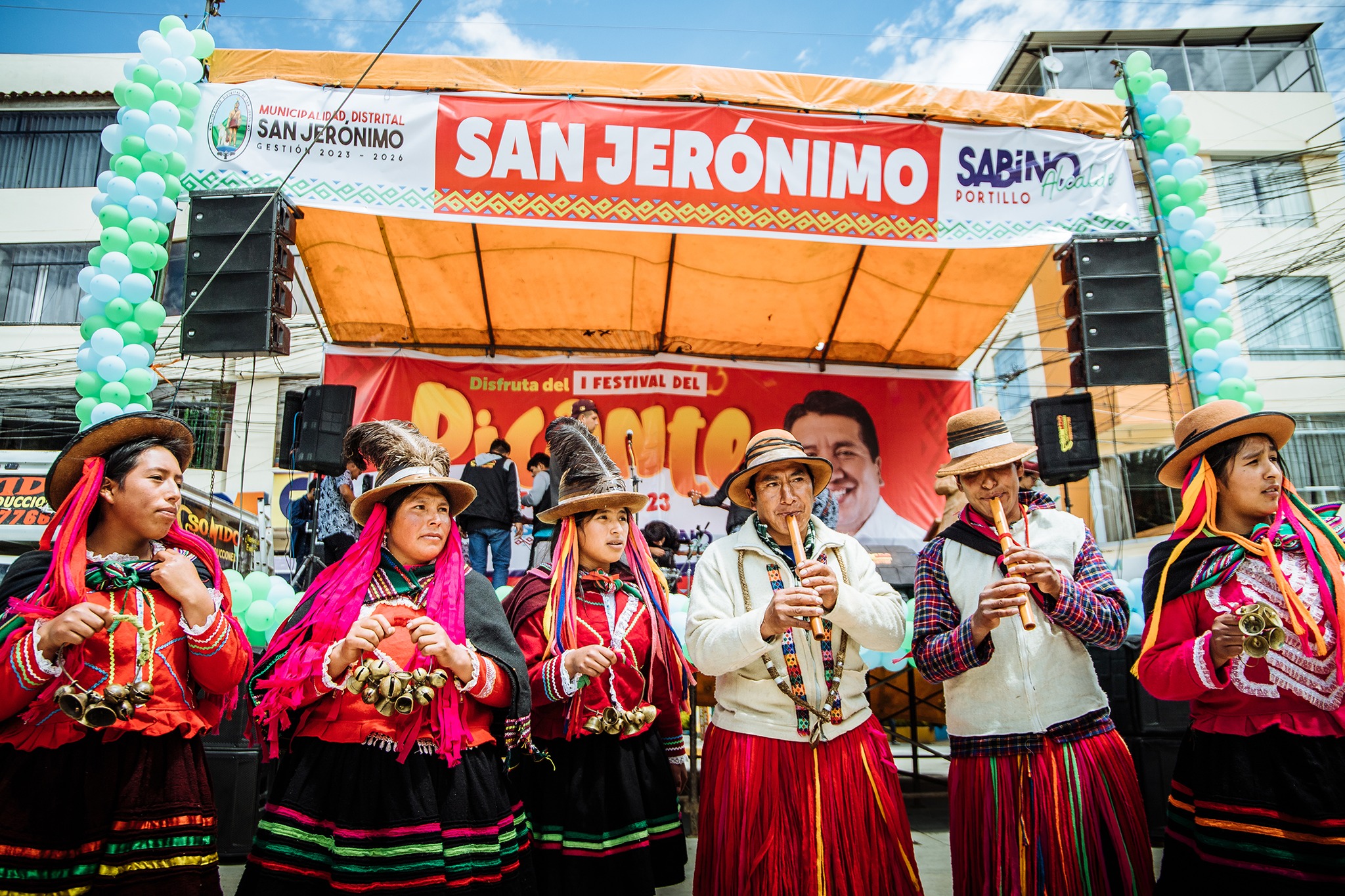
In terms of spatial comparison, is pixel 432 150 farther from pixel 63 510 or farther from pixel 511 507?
pixel 63 510

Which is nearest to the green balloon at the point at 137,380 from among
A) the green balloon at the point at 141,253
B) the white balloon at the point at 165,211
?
the green balloon at the point at 141,253

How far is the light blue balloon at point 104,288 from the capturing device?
15.9ft

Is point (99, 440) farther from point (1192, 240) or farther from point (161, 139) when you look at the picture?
point (1192, 240)

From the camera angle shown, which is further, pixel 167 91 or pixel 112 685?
pixel 167 91

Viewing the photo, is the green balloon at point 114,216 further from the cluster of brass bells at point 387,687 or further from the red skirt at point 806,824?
the red skirt at point 806,824

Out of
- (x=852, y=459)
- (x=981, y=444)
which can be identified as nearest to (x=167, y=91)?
(x=981, y=444)

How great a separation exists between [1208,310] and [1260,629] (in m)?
4.79

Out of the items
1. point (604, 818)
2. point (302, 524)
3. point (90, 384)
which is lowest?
point (604, 818)

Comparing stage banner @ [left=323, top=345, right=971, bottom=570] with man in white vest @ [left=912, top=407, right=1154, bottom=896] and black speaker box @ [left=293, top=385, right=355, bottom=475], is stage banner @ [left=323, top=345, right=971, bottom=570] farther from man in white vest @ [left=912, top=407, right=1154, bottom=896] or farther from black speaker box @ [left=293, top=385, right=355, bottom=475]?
man in white vest @ [left=912, top=407, right=1154, bottom=896]

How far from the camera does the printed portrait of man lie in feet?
28.1

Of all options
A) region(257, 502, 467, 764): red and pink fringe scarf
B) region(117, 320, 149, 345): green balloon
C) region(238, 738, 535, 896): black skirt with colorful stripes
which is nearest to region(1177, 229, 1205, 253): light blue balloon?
region(257, 502, 467, 764): red and pink fringe scarf

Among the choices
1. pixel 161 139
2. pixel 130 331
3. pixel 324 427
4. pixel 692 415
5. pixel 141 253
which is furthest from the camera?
pixel 692 415

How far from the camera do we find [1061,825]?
217cm

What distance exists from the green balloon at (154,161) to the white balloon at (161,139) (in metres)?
0.03
